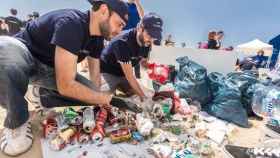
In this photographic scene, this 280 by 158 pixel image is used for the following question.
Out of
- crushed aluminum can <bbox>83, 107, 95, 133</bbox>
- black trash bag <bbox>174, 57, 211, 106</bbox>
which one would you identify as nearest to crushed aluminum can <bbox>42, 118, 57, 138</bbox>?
crushed aluminum can <bbox>83, 107, 95, 133</bbox>

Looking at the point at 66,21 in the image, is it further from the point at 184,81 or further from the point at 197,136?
the point at 184,81

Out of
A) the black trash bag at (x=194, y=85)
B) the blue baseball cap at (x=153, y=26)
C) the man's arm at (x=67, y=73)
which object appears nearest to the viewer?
the man's arm at (x=67, y=73)

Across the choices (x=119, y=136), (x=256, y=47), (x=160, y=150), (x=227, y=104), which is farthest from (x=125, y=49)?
(x=256, y=47)

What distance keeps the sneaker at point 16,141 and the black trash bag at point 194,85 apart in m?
1.06

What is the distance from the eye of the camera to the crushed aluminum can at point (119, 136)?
1148 millimetres

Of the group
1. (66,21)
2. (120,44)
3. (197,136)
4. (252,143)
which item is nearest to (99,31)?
(66,21)

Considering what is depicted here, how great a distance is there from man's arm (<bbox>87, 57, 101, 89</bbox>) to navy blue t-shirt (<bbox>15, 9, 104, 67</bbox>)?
0.28ft

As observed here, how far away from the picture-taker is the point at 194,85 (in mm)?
1772

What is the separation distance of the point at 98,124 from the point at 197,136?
0.52m

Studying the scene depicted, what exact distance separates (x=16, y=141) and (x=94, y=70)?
0.59 metres

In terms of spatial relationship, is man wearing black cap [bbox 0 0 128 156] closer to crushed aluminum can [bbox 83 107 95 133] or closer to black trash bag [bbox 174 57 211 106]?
crushed aluminum can [bbox 83 107 95 133]

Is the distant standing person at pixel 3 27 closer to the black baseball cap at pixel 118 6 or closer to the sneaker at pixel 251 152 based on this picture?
the black baseball cap at pixel 118 6

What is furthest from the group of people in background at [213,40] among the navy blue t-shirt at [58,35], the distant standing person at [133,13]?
the navy blue t-shirt at [58,35]

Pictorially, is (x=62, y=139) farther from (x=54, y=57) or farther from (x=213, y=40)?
(x=213, y=40)
